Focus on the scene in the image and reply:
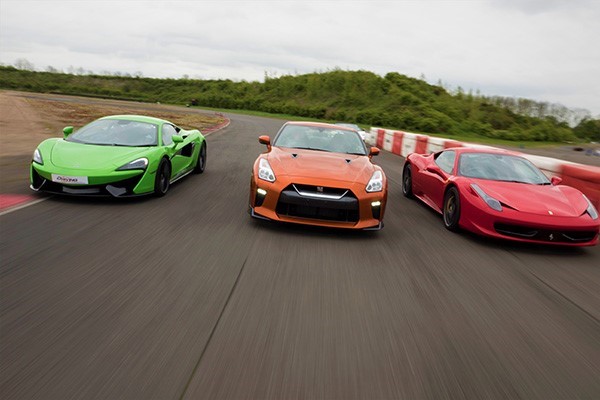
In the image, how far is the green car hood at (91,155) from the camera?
651cm

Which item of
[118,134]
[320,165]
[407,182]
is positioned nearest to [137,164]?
[118,134]

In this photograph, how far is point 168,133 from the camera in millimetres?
8344

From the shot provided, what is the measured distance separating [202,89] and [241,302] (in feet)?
345

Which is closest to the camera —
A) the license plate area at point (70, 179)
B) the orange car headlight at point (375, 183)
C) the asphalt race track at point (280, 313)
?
the asphalt race track at point (280, 313)

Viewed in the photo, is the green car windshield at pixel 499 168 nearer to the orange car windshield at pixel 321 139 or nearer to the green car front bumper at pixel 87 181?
the orange car windshield at pixel 321 139

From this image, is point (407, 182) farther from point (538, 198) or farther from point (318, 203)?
point (318, 203)

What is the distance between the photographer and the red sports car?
5.67 meters

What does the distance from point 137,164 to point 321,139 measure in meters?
2.78

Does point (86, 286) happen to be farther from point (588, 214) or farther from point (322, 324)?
point (588, 214)

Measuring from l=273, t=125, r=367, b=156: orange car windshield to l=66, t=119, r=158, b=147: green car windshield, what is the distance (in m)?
2.21

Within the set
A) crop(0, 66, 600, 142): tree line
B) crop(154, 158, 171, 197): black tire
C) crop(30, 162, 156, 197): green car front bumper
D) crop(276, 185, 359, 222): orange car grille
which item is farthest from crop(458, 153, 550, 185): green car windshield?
→ crop(0, 66, 600, 142): tree line

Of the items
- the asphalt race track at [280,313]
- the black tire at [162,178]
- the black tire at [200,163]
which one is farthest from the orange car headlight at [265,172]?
the black tire at [200,163]

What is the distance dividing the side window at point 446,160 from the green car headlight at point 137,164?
458 cm

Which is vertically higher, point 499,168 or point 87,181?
point 499,168
